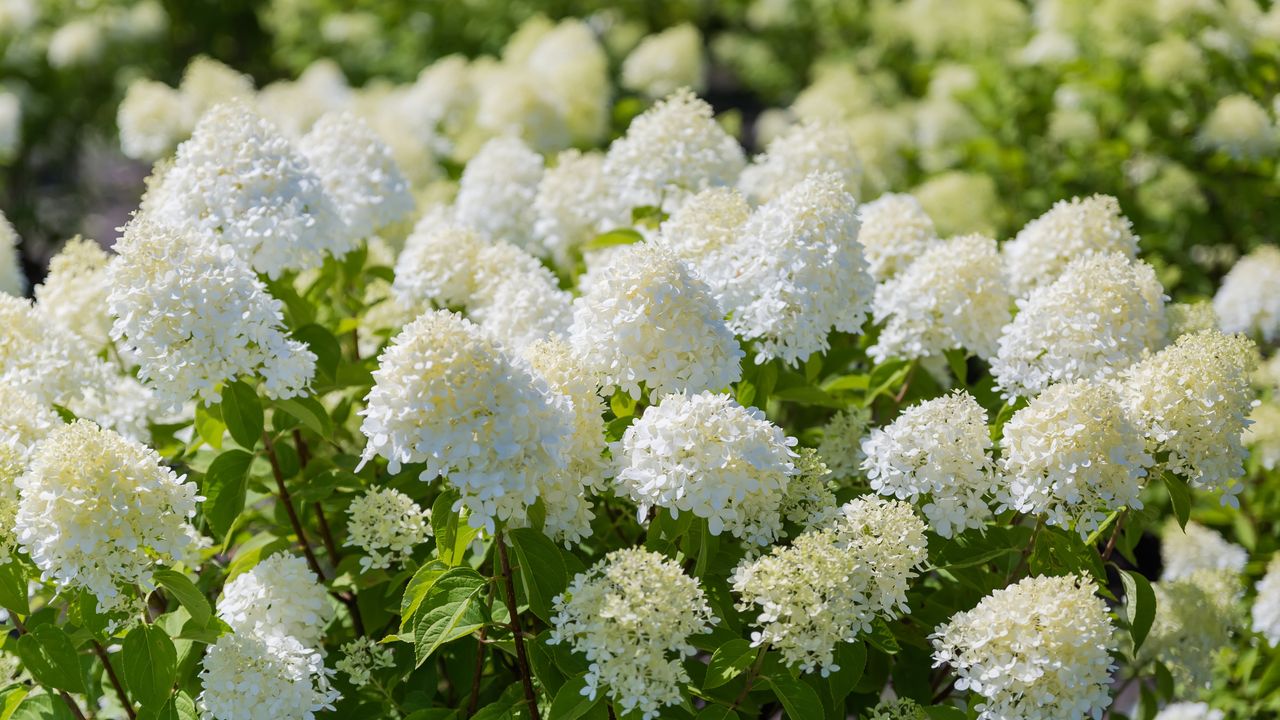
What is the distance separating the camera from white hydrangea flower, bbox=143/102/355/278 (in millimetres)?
2752

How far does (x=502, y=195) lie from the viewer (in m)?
3.76

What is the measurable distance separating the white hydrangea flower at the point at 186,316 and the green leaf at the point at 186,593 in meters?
0.36

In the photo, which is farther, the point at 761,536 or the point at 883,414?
the point at 883,414

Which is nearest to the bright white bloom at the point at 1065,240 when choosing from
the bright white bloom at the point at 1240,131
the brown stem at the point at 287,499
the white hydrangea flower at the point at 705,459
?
the white hydrangea flower at the point at 705,459

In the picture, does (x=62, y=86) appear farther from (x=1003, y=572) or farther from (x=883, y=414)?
(x=1003, y=572)

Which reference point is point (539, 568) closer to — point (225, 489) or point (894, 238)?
point (225, 489)

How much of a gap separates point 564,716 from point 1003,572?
106 cm

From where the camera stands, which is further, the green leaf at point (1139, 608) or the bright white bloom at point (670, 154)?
the bright white bloom at point (670, 154)

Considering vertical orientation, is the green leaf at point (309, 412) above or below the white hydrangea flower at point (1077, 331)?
above

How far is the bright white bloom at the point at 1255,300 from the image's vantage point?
4.06m

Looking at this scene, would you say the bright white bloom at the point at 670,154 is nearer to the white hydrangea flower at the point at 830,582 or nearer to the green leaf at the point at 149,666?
the white hydrangea flower at the point at 830,582

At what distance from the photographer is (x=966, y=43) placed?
6.36m

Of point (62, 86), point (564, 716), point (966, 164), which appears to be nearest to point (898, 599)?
point (564, 716)

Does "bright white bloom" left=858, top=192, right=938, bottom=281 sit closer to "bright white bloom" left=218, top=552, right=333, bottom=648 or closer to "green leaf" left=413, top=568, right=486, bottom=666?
"green leaf" left=413, top=568, right=486, bottom=666
